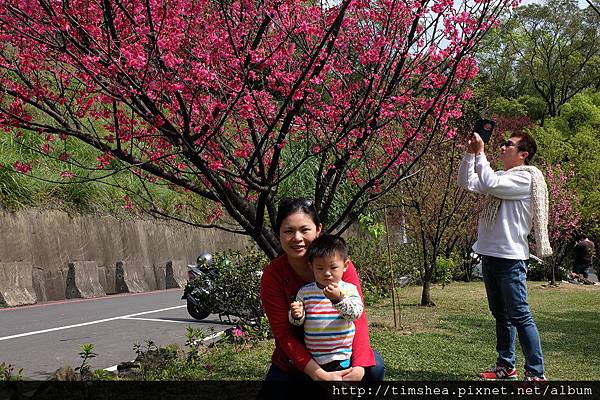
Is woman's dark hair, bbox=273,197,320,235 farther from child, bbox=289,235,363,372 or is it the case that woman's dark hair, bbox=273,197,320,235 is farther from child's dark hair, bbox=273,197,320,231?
child, bbox=289,235,363,372

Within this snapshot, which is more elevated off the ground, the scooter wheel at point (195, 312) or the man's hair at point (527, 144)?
the man's hair at point (527, 144)

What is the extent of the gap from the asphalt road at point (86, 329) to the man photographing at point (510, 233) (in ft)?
11.0

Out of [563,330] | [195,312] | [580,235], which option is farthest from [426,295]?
[580,235]

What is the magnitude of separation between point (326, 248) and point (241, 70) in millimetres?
1828

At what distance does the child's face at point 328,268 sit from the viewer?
3.25 m

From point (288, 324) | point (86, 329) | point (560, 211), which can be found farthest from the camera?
point (560, 211)

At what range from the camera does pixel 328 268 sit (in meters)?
3.27

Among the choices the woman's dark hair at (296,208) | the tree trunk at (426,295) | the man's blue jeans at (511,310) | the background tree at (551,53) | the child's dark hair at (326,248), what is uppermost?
the background tree at (551,53)

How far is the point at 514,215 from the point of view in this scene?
512cm

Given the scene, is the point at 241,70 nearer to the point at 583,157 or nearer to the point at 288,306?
the point at 288,306

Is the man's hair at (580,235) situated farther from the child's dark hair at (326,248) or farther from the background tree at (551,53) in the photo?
the child's dark hair at (326,248)

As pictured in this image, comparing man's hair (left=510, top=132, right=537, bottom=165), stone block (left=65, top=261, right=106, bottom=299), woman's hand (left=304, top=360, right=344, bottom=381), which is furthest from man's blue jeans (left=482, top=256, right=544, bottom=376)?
stone block (left=65, top=261, right=106, bottom=299)

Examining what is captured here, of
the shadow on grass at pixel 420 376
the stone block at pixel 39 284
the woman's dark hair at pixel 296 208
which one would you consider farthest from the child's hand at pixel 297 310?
the stone block at pixel 39 284

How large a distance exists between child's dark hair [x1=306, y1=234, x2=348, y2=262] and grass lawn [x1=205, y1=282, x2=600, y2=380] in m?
2.39
